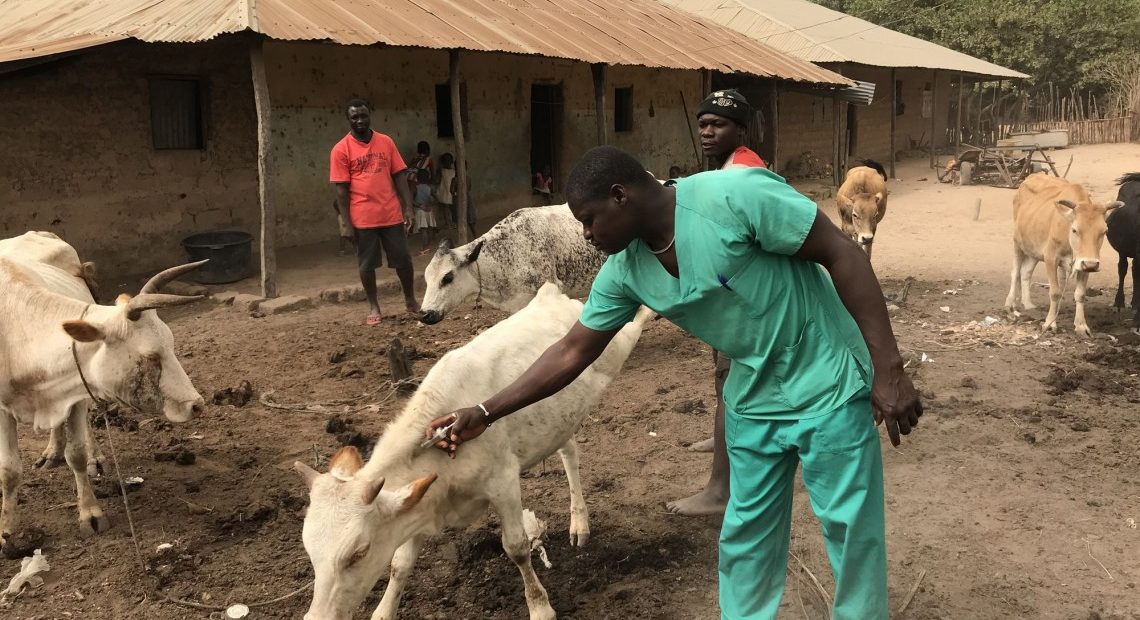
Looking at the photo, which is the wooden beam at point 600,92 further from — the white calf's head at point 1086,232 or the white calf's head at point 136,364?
the white calf's head at point 136,364

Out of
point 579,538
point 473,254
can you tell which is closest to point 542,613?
point 579,538

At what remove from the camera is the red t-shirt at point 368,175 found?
848 centimetres

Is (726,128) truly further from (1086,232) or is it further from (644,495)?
(1086,232)

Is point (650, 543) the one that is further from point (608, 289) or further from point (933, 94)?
point (933, 94)

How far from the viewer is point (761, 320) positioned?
2.51 metres

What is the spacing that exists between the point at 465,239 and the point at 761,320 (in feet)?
32.1

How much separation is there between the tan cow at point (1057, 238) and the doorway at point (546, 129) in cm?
887

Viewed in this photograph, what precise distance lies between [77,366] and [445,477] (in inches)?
90.7

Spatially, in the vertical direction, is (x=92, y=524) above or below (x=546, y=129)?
below

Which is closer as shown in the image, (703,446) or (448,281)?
(703,446)

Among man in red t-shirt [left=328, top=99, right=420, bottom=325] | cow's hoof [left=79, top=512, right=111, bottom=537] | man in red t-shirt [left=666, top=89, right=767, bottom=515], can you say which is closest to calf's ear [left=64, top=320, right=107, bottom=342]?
cow's hoof [left=79, top=512, right=111, bottom=537]

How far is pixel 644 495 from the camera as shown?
502 cm

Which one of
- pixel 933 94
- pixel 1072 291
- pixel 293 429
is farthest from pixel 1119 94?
pixel 293 429

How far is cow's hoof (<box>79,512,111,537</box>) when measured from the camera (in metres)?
4.69
